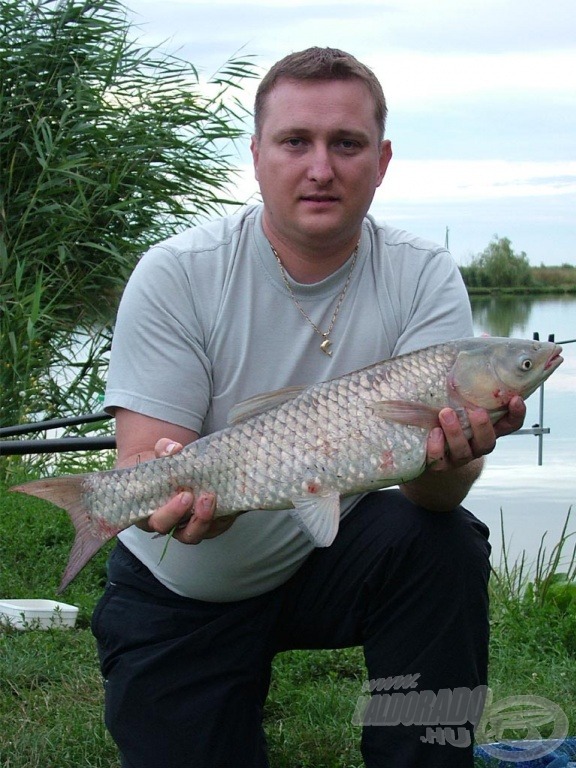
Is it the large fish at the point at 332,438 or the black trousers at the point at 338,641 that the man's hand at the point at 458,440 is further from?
the black trousers at the point at 338,641

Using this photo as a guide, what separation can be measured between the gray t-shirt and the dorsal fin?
8.8 inches

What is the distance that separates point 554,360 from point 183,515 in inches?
26.4

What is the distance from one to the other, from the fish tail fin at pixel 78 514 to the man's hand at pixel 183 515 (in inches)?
3.1

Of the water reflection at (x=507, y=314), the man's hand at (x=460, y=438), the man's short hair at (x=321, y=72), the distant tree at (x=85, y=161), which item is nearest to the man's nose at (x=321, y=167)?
the man's short hair at (x=321, y=72)

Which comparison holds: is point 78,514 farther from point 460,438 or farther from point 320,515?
point 460,438

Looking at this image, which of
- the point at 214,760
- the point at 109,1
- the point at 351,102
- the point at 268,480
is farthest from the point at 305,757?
the point at 109,1

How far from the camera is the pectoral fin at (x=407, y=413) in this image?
188cm

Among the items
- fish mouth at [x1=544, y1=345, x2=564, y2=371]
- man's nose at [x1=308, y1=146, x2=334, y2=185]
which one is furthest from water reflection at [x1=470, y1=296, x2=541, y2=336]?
fish mouth at [x1=544, y1=345, x2=564, y2=371]

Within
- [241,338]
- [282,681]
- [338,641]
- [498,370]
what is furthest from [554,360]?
[282,681]

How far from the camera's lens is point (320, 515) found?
6.21 ft

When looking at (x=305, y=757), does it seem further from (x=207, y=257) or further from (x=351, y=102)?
(x=351, y=102)

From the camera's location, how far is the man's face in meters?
2.18

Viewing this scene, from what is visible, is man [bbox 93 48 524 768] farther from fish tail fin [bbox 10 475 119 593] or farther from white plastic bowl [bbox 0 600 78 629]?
white plastic bowl [bbox 0 600 78 629]

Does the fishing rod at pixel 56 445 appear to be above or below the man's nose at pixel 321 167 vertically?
below
